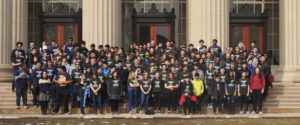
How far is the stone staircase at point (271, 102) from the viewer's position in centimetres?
1991

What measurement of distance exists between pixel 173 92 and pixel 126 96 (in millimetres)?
2308

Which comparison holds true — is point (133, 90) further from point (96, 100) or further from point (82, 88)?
point (82, 88)

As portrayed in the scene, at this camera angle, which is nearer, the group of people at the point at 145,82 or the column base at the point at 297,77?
the group of people at the point at 145,82

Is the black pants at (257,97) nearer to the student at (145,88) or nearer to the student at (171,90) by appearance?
the student at (171,90)

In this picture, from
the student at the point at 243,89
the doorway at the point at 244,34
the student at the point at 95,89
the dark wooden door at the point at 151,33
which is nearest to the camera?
the student at the point at 95,89

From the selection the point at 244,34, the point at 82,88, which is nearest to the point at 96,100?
the point at 82,88

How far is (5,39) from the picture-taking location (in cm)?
2423

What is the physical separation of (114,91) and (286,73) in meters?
10.6

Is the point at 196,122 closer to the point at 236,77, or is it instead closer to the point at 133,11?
the point at 236,77

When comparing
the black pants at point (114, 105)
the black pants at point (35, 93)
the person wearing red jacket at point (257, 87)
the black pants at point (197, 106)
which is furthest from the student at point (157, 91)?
the black pants at point (35, 93)

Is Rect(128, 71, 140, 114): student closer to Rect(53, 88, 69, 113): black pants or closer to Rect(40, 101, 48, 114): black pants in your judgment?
Rect(53, 88, 69, 113): black pants

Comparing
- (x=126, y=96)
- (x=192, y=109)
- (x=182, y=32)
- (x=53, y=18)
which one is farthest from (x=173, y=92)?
(x=53, y=18)

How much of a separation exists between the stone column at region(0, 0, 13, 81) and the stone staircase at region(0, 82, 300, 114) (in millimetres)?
1070

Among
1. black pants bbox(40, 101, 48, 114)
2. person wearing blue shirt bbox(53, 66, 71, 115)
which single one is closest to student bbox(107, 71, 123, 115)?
person wearing blue shirt bbox(53, 66, 71, 115)
